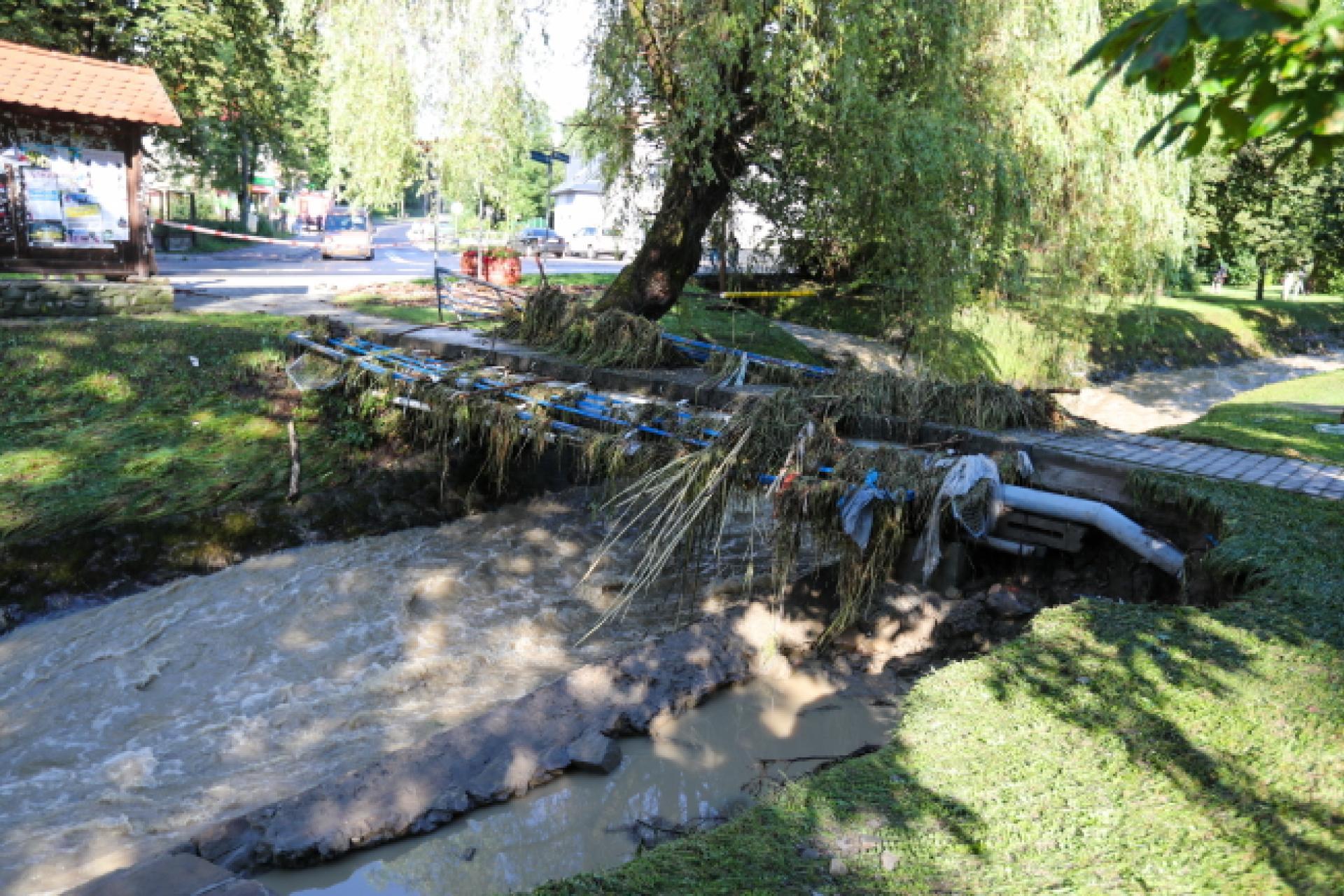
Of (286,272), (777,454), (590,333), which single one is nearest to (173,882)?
(777,454)

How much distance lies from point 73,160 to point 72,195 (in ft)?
1.51

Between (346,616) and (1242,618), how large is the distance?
6.54 meters

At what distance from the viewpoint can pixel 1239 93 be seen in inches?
108

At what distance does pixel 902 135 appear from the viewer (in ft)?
35.6

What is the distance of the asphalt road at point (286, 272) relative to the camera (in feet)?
53.6

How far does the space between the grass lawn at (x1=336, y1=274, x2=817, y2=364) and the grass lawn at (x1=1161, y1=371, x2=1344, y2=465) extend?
612 centimetres

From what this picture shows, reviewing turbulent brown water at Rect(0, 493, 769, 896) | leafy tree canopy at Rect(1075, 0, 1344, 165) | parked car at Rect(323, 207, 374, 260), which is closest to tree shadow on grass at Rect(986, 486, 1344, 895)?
leafy tree canopy at Rect(1075, 0, 1344, 165)

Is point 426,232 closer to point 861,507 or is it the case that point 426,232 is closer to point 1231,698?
point 861,507

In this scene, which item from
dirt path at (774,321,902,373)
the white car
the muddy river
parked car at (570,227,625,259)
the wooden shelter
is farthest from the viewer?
parked car at (570,227,625,259)

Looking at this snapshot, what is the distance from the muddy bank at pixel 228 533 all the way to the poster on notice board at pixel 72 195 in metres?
6.52

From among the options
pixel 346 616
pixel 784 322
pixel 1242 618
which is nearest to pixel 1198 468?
pixel 1242 618

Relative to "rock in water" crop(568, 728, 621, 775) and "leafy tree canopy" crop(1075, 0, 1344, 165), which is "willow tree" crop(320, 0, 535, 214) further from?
"leafy tree canopy" crop(1075, 0, 1344, 165)

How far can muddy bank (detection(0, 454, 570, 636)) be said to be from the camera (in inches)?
327

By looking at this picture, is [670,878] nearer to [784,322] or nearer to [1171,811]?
[1171,811]
